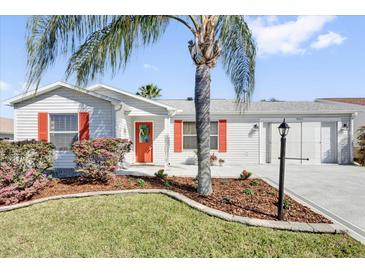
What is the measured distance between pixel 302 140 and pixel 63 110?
40.9 feet

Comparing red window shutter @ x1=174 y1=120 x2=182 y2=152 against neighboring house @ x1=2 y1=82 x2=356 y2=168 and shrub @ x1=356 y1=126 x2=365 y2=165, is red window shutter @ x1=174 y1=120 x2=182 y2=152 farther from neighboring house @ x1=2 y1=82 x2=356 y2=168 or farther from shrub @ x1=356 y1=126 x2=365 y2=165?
shrub @ x1=356 y1=126 x2=365 y2=165

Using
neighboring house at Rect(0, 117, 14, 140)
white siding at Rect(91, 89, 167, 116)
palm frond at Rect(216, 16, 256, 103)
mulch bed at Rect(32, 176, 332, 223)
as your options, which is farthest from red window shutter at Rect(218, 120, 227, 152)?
neighboring house at Rect(0, 117, 14, 140)

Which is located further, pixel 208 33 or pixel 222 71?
pixel 222 71

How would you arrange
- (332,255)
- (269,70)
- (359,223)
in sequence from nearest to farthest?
(332,255), (359,223), (269,70)

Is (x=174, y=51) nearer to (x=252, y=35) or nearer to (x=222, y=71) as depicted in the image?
(x=222, y=71)

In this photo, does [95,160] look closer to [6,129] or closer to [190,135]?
[190,135]

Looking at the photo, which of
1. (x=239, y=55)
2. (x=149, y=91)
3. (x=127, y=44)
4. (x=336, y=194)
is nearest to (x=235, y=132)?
(x=239, y=55)

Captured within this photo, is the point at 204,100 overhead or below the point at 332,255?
overhead

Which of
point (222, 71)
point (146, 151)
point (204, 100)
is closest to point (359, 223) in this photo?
point (204, 100)

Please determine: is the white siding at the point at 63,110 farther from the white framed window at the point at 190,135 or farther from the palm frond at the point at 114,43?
the white framed window at the point at 190,135

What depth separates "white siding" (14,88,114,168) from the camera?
31.9 ft

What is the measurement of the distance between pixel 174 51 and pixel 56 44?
3082 mm
